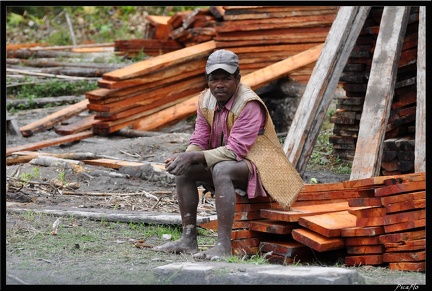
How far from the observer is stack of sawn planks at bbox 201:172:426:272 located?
5598 mm

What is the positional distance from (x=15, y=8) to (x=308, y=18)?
414 inches

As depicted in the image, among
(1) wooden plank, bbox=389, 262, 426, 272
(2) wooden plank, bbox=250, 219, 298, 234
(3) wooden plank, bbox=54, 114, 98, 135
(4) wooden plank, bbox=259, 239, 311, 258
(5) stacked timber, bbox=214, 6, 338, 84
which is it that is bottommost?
(1) wooden plank, bbox=389, 262, 426, 272

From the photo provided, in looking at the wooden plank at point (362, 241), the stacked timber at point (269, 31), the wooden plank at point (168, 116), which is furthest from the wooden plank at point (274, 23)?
the wooden plank at point (362, 241)

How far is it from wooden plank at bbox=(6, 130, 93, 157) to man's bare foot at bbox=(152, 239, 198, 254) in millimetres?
5746

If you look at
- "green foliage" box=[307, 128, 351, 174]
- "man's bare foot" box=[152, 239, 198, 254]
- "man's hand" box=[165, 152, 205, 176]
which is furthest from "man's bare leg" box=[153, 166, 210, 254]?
"green foliage" box=[307, 128, 351, 174]

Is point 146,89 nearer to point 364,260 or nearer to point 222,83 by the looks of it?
point 222,83

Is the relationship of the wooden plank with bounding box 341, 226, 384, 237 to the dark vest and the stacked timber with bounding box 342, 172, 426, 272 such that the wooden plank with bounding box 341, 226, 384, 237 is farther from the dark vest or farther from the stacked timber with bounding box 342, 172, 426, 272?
the dark vest

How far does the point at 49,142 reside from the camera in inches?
492

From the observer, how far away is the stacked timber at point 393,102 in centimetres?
920

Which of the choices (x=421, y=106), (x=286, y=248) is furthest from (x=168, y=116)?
(x=286, y=248)

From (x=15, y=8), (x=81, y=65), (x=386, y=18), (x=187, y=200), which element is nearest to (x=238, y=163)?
(x=187, y=200)

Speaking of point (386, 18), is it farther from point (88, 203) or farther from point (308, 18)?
point (308, 18)

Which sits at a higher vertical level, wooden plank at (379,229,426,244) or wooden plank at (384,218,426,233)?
wooden plank at (384,218,426,233)

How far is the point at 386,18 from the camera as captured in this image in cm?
918
